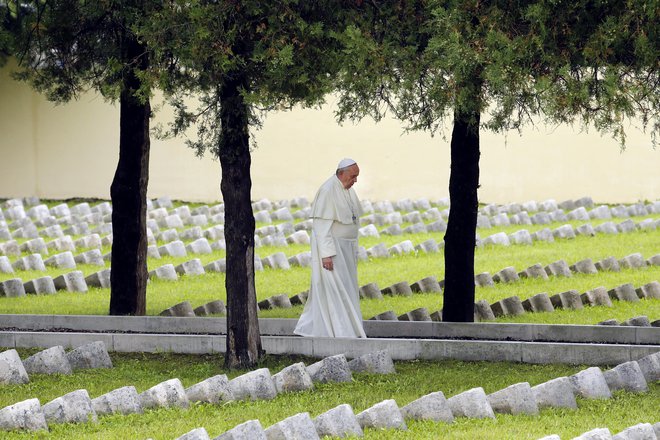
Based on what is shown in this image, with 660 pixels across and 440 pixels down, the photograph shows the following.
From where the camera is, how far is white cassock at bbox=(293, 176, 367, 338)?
49.4 ft

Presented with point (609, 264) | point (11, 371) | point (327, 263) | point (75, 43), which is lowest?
point (11, 371)

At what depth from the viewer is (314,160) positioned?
33344 millimetres

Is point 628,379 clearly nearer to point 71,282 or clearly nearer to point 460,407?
point 460,407

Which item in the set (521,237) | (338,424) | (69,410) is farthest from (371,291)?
(338,424)

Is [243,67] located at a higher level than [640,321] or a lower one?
higher

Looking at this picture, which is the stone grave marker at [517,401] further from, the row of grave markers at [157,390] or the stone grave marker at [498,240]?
the stone grave marker at [498,240]

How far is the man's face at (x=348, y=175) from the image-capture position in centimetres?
1520

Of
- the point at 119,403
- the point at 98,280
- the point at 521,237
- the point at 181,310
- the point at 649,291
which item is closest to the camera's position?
the point at 119,403

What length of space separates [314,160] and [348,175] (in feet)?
59.6

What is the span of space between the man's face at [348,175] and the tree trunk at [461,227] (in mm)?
1300

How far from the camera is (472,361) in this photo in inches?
544

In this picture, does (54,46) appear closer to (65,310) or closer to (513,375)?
(65,310)

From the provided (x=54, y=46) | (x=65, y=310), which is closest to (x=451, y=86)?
(x=54, y=46)

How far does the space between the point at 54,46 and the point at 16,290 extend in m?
5.19
